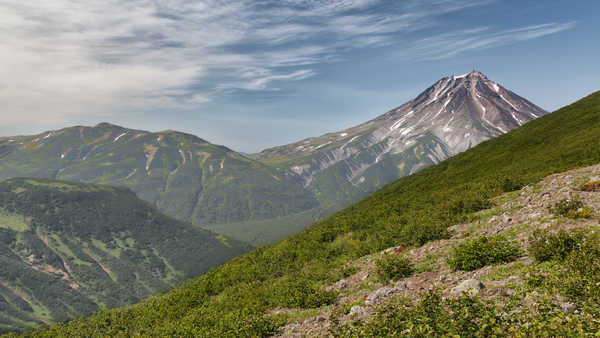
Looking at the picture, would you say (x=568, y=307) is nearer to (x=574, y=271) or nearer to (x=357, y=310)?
(x=574, y=271)

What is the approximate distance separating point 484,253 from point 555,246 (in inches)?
99.5

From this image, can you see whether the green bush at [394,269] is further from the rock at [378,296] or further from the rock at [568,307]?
the rock at [568,307]

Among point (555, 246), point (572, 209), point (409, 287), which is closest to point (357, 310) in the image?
point (409, 287)

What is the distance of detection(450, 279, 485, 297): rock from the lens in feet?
34.6

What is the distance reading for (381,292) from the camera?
13.6 m

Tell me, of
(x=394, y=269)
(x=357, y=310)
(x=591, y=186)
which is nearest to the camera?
(x=357, y=310)

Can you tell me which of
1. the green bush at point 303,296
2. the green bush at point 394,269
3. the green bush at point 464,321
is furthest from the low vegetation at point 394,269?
the green bush at point 464,321

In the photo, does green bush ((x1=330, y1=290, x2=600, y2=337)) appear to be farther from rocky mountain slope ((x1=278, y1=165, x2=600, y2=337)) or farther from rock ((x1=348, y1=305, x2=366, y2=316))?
rock ((x1=348, y1=305, x2=366, y2=316))

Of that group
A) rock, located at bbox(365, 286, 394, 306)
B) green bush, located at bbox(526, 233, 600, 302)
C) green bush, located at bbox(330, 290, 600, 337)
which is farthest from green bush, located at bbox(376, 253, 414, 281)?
green bush, located at bbox(526, 233, 600, 302)

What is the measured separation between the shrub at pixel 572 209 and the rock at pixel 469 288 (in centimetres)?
764

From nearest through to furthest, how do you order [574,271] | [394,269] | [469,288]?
[574,271] < [469,288] < [394,269]

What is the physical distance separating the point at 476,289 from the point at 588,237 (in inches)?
217

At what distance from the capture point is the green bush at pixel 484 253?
13.1m

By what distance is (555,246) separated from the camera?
11742 mm
